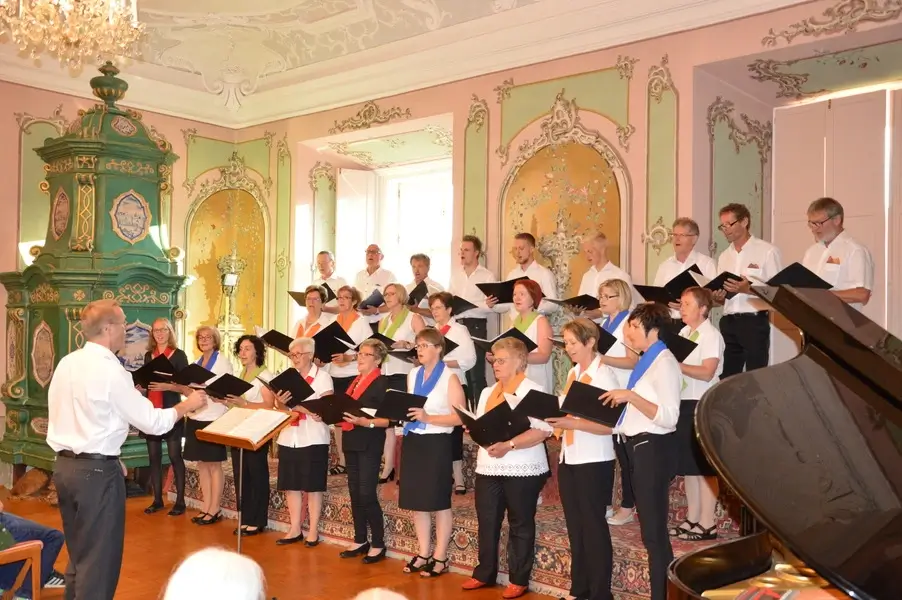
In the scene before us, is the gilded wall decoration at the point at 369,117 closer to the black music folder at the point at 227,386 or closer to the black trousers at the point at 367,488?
the black music folder at the point at 227,386

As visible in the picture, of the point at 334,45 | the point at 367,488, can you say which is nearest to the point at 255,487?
the point at 367,488

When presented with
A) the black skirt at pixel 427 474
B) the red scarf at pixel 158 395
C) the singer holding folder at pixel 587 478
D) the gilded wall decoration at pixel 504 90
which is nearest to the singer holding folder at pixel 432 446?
the black skirt at pixel 427 474

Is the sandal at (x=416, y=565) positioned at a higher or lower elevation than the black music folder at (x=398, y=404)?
lower

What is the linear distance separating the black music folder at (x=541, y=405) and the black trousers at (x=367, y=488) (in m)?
1.82

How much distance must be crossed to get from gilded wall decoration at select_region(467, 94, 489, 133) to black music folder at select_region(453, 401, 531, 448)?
4771 mm

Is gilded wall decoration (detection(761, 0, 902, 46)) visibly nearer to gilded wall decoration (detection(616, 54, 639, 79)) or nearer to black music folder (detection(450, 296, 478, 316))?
gilded wall decoration (detection(616, 54, 639, 79))

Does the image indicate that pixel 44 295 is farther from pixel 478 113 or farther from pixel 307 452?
pixel 478 113

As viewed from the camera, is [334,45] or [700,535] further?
[334,45]

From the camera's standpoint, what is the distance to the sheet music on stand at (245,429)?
17.3ft

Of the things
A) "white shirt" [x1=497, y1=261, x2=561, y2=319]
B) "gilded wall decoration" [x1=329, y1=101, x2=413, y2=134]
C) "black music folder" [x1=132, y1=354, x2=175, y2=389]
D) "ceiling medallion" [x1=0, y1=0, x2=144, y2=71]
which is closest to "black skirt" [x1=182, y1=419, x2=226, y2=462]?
"black music folder" [x1=132, y1=354, x2=175, y2=389]

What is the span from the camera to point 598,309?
22.2ft

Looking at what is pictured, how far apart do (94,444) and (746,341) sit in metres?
4.57

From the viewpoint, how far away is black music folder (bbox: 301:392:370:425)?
592cm

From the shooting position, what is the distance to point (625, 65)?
Answer: 26.7 feet
